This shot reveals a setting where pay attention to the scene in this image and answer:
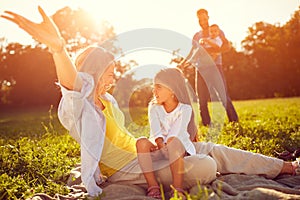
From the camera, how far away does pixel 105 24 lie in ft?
123

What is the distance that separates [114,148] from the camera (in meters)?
3.38

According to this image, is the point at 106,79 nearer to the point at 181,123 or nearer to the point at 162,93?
the point at 162,93

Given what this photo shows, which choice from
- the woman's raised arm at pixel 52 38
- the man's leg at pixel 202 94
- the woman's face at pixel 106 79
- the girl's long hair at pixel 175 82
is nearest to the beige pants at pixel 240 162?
the girl's long hair at pixel 175 82

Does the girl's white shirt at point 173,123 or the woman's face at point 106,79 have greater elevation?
the woman's face at point 106,79

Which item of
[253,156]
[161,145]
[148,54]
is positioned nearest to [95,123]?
[161,145]

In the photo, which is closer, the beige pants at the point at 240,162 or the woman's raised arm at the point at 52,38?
the woman's raised arm at the point at 52,38

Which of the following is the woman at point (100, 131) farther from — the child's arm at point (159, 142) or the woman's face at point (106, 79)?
the child's arm at point (159, 142)

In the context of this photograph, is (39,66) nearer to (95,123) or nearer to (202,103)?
(202,103)

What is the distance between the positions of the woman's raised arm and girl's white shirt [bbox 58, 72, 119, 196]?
0.14 meters

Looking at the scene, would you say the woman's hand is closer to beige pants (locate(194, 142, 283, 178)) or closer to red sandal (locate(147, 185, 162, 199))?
red sandal (locate(147, 185, 162, 199))

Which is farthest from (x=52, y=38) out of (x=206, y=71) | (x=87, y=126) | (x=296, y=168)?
(x=206, y=71)

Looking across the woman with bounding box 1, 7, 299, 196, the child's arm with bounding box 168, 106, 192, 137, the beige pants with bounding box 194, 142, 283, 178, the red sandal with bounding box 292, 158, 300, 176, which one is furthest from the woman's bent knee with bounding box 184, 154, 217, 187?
the red sandal with bounding box 292, 158, 300, 176

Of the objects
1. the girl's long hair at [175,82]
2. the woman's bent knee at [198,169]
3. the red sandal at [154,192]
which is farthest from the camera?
the girl's long hair at [175,82]

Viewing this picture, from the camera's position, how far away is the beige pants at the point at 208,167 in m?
3.22
